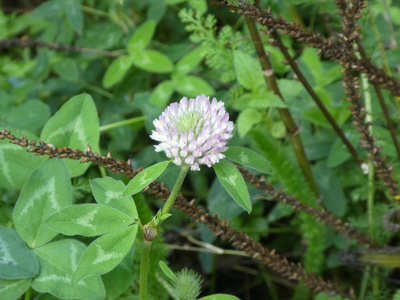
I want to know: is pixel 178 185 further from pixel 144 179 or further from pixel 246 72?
pixel 246 72

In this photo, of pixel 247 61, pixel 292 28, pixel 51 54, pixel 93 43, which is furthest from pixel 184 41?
pixel 292 28

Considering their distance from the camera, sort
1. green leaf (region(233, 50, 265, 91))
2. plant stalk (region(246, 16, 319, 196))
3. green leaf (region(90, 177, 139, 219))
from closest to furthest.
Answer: green leaf (region(90, 177, 139, 219)), plant stalk (region(246, 16, 319, 196)), green leaf (region(233, 50, 265, 91))

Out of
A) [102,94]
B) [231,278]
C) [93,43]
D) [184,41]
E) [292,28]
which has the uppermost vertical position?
[292,28]

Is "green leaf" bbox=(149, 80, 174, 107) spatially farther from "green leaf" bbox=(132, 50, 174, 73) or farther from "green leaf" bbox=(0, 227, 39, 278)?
"green leaf" bbox=(0, 227, 39, 278)

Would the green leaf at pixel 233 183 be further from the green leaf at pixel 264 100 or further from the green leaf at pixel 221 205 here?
the green leaf at pixel 221 205

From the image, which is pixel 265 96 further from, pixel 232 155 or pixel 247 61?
pixel 232 155

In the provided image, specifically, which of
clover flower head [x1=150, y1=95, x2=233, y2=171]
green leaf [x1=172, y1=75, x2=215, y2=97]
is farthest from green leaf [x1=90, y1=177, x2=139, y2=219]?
green leaf [x1=172, y1=75, x2=215, y2=97]

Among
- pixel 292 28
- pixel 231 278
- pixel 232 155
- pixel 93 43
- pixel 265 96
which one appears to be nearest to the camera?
A: pixel 232 155
